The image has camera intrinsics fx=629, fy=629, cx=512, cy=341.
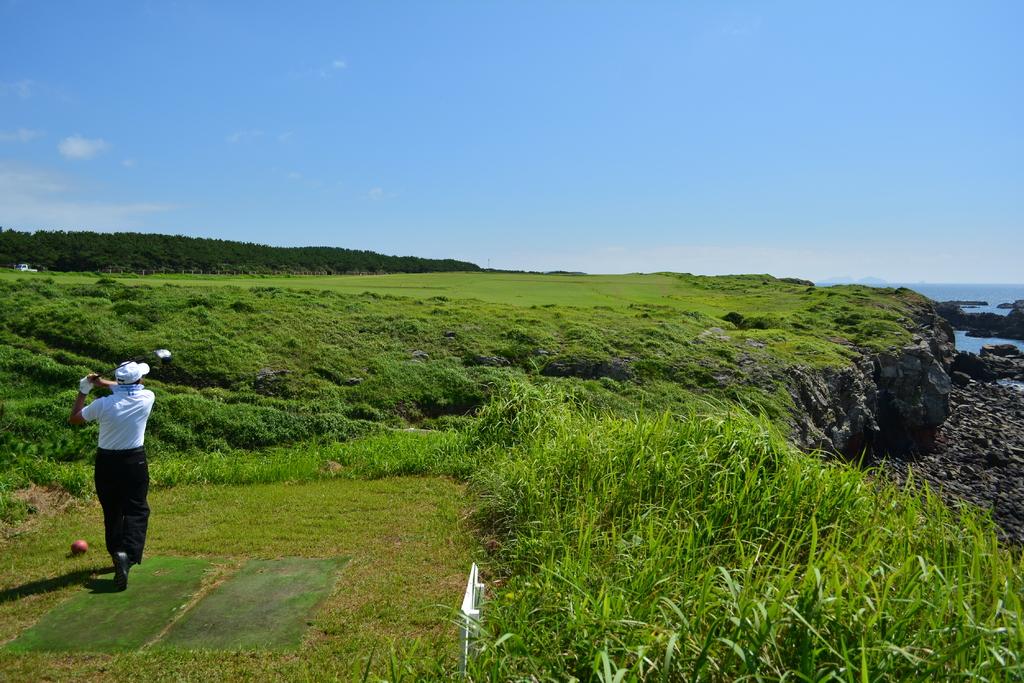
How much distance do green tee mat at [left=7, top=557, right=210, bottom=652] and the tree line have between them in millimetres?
45877

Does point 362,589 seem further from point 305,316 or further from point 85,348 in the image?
point 305,316

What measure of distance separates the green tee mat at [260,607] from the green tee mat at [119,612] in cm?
25

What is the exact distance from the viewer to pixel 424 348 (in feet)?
66.7

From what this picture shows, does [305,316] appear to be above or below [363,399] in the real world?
above

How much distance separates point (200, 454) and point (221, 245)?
58869 millimetres

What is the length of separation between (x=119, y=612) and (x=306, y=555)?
1.85m

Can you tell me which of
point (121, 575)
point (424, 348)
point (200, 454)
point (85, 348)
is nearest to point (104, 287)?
point (85, 348)

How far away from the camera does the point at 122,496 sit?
626 cm

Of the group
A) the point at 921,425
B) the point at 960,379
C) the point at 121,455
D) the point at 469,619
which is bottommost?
the point at 921,425

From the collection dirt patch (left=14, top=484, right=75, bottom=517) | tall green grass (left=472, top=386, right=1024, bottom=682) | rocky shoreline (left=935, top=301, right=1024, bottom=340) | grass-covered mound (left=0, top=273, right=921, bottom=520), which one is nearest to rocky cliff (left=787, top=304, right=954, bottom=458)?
grass-covered mound (left=0, top=273, right=921, bottom=520)

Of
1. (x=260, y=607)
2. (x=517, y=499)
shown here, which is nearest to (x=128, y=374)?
(x=260, y=607)

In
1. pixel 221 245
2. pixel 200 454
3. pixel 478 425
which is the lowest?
pixel 200 454

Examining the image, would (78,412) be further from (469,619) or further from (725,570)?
(725,570)

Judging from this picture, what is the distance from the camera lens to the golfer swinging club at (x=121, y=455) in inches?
242
